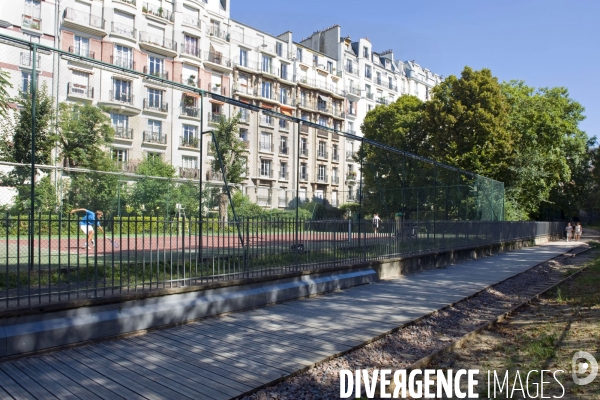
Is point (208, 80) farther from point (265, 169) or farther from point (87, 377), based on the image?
point (87, 377)

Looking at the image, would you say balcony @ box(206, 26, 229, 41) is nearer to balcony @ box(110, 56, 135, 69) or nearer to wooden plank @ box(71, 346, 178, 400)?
balcony @ box(110, 56, 135, 69)

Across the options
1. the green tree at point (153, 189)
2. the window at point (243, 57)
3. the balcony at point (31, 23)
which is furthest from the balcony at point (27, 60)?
the window at point (243, 57)

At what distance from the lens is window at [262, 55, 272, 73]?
5506 centimetres

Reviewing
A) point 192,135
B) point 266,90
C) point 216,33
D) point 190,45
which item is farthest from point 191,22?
point 192,135

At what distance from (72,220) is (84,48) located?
120ft

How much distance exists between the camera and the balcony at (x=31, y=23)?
113 feet

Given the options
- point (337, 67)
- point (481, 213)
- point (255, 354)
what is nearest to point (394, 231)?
point (255, 354)

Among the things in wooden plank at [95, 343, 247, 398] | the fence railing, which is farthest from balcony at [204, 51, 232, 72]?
wooden plank at [95, 343, 247, 398]

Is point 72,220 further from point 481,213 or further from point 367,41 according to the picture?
point 367,41

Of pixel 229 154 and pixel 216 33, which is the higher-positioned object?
pixel 216 33

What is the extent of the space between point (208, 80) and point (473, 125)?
88.1 feet

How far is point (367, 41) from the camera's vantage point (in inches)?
2862

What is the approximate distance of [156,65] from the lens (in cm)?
4288

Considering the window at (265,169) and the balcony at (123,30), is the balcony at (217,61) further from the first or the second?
the window at (265,169)
